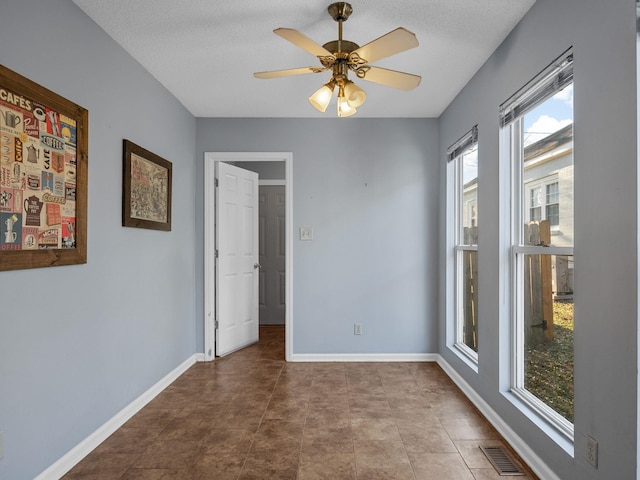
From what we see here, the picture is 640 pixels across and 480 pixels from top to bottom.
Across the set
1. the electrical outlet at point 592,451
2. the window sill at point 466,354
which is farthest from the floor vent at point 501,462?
the window sill at point 466,354

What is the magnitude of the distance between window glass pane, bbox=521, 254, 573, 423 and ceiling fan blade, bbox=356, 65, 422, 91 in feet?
4.00

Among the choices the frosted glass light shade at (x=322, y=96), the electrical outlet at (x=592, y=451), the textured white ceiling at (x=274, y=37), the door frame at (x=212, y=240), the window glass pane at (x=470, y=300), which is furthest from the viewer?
the door frame at (x=212, y=240)

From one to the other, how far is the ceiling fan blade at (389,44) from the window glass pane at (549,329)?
129 cm

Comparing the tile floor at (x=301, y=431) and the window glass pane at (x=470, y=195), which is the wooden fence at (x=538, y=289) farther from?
the window glass pane at (x=470, y=195)

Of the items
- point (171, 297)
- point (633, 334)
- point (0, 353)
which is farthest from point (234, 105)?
point (633, 334)

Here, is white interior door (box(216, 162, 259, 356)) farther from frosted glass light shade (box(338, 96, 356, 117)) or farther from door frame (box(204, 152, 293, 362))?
frosted glass light shade (box(338, 96, 356, 117))

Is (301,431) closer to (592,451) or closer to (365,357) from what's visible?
(592,451)

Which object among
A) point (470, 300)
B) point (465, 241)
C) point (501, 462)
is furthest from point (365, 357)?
point (501, 462)

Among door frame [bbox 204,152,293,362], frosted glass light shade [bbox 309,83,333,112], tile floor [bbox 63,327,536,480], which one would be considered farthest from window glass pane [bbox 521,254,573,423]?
door frame [bbox 204,152,293,362]

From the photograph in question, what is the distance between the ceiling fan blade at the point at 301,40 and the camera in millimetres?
1947

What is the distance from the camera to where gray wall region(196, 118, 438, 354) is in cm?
421

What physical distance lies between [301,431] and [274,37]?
2.46 meters

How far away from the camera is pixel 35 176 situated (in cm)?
193

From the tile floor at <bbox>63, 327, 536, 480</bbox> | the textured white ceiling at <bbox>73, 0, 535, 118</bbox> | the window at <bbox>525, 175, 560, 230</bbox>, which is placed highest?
the textured white ceiling at <bbox>73, 0, 535, 118</bbox>
